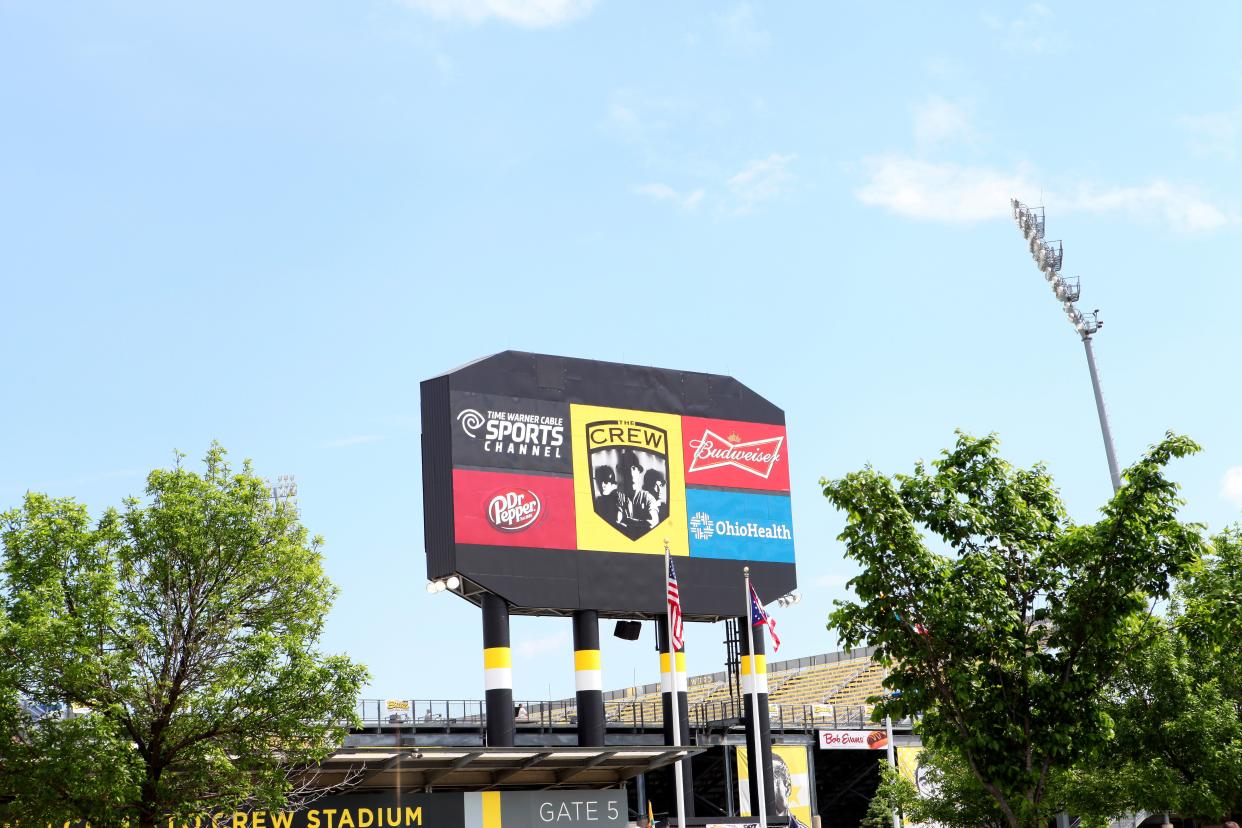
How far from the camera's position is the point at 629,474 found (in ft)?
141

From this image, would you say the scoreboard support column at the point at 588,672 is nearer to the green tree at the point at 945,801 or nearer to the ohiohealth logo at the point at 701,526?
the ohiohealth logo at the point at 701,526

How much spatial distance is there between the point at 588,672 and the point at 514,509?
17.5ft

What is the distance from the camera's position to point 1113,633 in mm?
20406

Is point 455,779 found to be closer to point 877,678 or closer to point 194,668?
point 194,668

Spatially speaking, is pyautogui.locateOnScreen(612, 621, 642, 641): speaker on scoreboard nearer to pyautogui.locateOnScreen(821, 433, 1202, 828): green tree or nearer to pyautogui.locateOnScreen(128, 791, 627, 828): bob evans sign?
pyautogui.locateOnScreen(128, 791, 627, 828): bob evans sign

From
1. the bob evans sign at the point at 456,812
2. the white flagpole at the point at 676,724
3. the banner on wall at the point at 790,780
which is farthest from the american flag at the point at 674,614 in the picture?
the banner on wall at the point at 790,780

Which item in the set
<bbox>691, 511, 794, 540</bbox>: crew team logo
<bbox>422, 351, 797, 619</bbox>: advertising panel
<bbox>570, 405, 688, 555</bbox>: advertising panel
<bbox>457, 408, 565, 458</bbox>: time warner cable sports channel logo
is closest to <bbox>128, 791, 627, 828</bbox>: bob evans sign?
<bbox>422, 351, 797, 619</bbox>: advertising panel

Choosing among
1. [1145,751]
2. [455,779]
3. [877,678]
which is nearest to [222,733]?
[455,779]

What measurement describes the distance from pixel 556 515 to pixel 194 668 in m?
15.2

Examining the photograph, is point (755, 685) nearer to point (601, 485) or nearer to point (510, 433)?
point (601, 485)

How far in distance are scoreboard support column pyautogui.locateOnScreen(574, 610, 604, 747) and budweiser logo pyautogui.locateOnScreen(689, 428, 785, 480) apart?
20.9 ft

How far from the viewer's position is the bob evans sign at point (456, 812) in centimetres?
3344

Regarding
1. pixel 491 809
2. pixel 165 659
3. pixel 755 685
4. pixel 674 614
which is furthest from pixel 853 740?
pixel 165 659

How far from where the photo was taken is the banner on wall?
1914 inches
